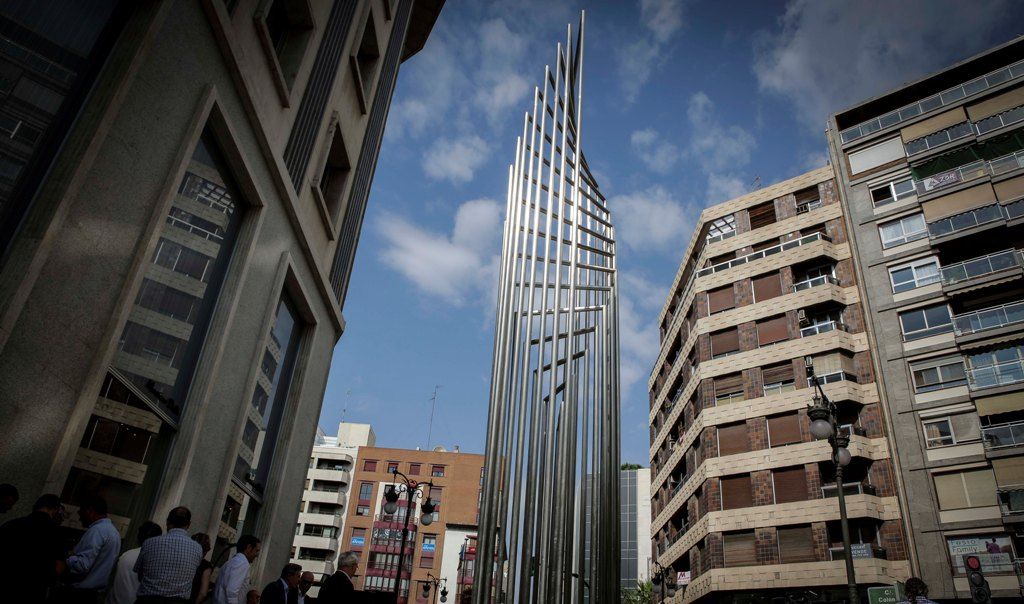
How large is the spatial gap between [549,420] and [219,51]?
24.8ft

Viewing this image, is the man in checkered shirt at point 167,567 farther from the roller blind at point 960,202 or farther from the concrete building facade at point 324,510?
the concrete building facade at point 324,510

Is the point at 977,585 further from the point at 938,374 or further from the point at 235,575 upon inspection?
the point at 938,374

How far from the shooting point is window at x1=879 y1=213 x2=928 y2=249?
3112cm

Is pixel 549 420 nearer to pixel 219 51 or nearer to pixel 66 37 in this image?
pixel 219 51

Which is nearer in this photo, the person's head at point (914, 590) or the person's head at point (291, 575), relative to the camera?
the person's head at point (914, 590)

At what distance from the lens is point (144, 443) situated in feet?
25.5

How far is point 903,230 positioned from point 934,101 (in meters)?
6.71

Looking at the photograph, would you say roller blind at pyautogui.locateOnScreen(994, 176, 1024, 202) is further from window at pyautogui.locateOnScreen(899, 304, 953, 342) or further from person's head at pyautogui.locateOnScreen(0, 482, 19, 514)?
person's head at pyautogui.locateOnScreen(0, 482, 19, 514)

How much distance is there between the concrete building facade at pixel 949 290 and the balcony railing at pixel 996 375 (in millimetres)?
42

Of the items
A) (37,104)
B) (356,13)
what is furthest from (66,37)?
(356,13)

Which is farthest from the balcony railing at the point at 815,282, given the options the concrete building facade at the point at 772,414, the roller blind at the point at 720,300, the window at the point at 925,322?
the window at the point at 925,322

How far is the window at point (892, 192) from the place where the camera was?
106 feet

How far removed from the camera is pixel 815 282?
1280 inches

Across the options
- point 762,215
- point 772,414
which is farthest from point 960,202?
point 772,414
